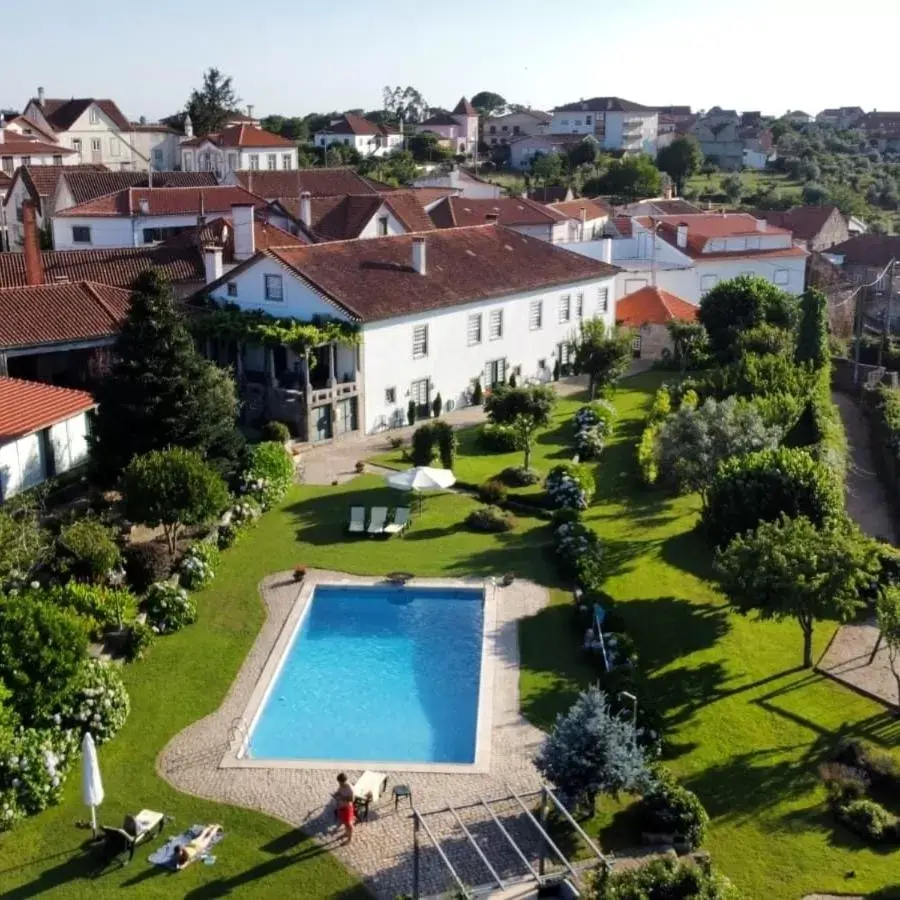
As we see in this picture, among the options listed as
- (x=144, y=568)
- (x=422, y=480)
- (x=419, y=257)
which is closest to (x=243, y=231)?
(x=419, y=257)

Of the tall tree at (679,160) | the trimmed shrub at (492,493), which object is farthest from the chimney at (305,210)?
the tall tree at (679,160)

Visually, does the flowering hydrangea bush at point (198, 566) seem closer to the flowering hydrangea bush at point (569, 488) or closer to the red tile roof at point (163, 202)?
the flowering hydrangea bush at point (569, 488)

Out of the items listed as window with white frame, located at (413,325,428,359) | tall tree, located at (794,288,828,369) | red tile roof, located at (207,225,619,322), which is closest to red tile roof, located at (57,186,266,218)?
red tile roof, located at (207,225,619,322)

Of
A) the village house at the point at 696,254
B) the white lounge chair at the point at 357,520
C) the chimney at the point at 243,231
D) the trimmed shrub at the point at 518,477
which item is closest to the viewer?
the white lounge chair at the point at 357,520

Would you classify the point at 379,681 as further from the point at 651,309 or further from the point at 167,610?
the point at 651,309

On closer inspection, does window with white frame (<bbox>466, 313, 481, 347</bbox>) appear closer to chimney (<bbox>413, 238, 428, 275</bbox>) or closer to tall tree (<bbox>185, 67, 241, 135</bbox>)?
chimney (<bbox>413, 238, 428, 275</bbox>)

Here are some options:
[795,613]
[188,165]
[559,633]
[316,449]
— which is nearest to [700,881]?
[795,613]
